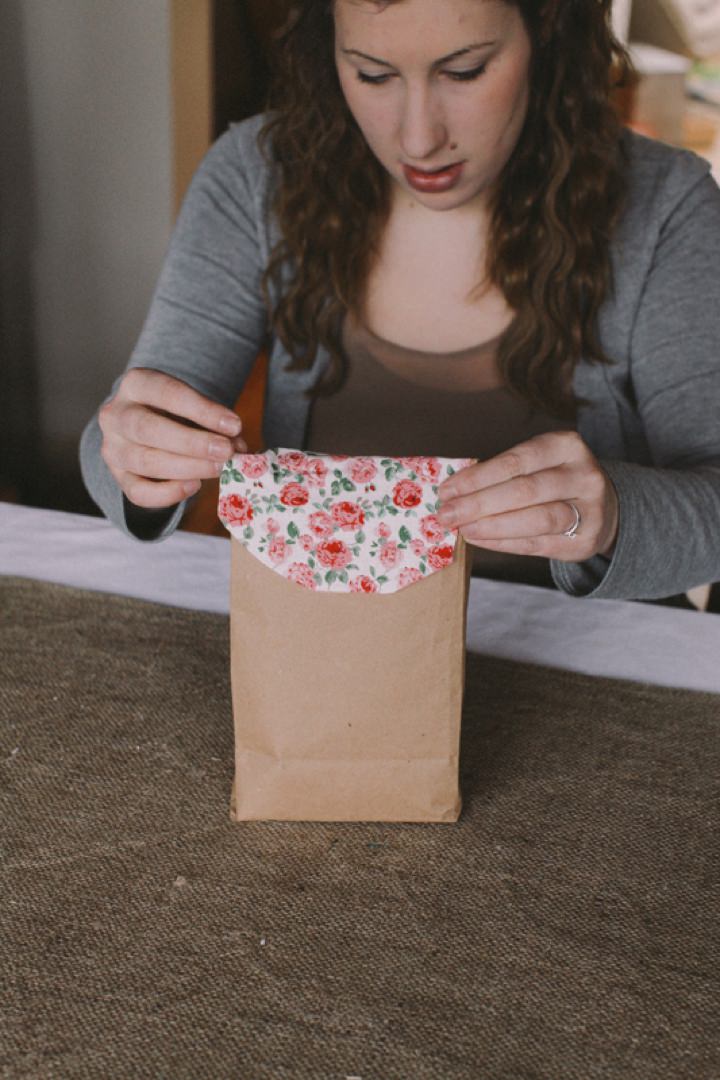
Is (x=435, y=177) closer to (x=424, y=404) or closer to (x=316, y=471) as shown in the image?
(x=424, y=404)

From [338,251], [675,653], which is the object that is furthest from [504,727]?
[338,251]

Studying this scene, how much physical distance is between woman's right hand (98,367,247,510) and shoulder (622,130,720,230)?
538mm

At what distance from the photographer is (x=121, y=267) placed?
87.5 inches

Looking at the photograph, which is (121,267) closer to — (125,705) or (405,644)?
(125,705)

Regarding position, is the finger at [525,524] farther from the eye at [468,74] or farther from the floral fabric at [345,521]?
the eye at [468,74]

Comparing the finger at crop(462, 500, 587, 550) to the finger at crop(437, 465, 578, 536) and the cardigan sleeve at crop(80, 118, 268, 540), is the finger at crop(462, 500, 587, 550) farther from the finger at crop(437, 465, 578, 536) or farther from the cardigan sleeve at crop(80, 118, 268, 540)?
the cardigan sleeve at crop(80, 118, 268, 540)

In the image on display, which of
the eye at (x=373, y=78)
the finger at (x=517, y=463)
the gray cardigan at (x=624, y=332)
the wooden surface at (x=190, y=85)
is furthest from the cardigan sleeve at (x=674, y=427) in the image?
the wooden surface at (x=190, y=85)

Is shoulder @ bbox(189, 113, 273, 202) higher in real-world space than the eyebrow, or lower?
lower

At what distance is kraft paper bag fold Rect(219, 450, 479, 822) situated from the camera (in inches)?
28.7

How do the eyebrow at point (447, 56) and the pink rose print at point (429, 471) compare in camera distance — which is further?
the eyebrow at point (447, 56)

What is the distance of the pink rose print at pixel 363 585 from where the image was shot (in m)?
0.73

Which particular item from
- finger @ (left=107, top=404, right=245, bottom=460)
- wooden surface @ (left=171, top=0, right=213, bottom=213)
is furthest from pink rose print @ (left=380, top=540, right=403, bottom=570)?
wooden surface @ (left=171, top=0, right=213, bottom=213)

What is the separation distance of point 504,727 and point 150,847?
29 cm

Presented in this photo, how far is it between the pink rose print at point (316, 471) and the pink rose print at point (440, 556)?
9 cm
